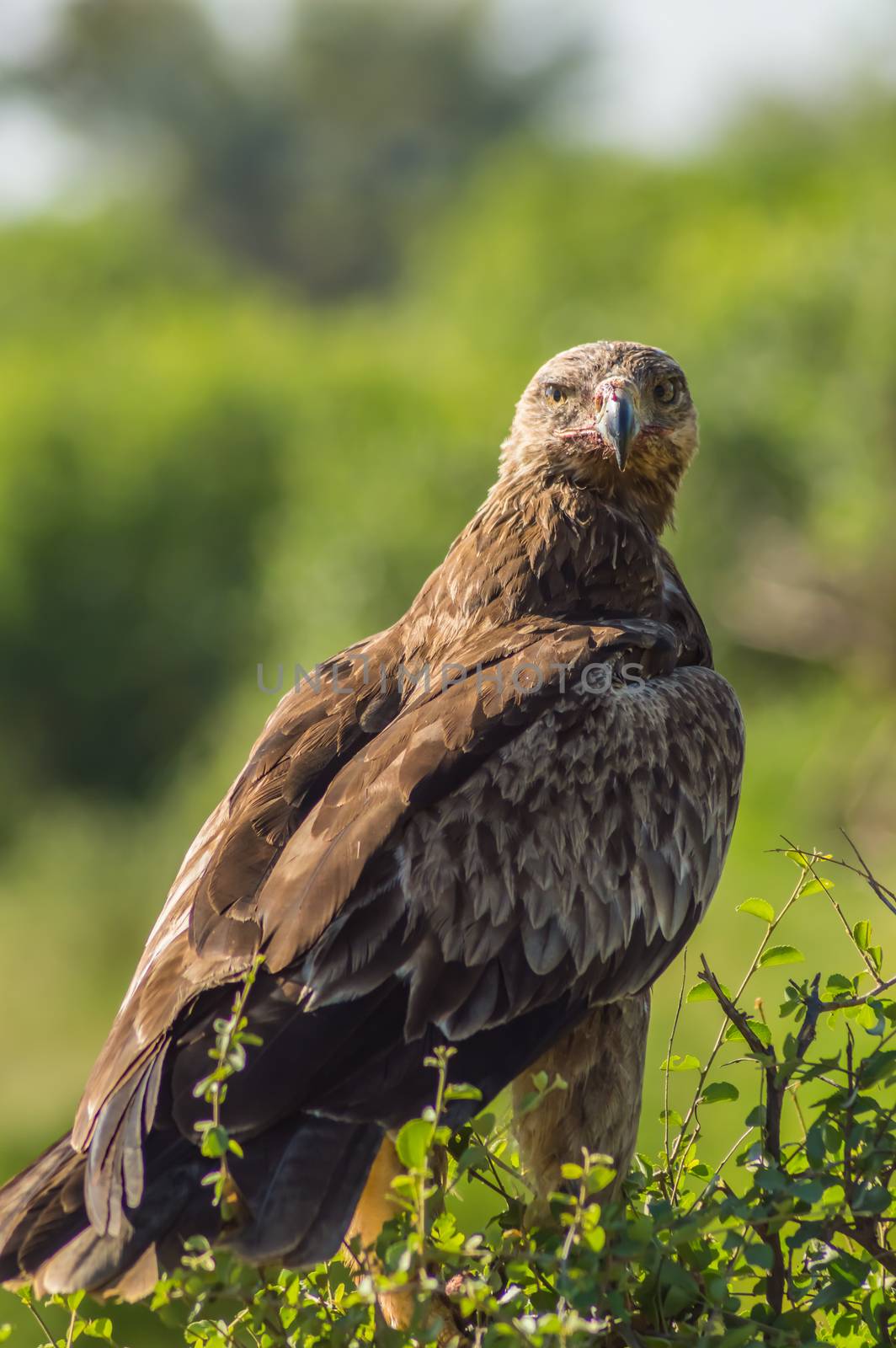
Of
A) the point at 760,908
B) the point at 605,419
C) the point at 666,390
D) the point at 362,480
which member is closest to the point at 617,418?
the point at 605,419

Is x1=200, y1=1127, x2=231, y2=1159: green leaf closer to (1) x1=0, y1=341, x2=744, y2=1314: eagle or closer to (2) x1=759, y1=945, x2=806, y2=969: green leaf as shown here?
(1) x1=0, y1=341, x2=744, y2=1314: eagle

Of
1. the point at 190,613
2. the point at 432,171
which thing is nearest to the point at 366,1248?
the point at 190,613

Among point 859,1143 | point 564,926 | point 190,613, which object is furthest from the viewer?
point 190,613

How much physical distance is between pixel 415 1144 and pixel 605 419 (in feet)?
7.87

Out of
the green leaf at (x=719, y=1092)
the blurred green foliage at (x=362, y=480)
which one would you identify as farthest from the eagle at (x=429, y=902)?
the blurred green foliage at (x=362, y=480)

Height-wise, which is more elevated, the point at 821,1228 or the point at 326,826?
the point at 326,826

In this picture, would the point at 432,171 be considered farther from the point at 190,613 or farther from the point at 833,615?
the point at 833,615

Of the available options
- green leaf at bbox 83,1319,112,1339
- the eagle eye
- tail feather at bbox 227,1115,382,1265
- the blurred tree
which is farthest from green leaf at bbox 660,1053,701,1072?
the blurred tree

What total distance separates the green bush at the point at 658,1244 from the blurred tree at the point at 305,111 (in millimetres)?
65569

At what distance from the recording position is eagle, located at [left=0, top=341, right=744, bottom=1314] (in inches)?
126

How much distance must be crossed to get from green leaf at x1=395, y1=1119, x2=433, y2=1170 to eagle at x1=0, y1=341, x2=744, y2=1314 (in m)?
0.36

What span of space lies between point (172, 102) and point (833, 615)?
204 ft

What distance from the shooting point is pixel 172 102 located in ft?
247

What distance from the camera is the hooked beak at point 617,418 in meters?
4.52
